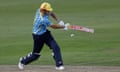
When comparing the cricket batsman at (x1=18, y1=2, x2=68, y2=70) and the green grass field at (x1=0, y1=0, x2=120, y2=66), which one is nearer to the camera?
the cricket batsman at (x1=18, y1=2, x2=68, y2=70)

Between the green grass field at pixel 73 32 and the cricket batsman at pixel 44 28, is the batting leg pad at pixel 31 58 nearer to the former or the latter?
the cricket batsman at pixel 44 28

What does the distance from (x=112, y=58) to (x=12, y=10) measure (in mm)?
26065

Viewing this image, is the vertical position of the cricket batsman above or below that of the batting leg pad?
above

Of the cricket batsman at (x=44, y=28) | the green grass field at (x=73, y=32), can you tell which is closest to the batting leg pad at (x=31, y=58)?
the cricket batsman at (x=44, y=28)

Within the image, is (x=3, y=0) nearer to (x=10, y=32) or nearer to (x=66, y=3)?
(x=66, y=3)

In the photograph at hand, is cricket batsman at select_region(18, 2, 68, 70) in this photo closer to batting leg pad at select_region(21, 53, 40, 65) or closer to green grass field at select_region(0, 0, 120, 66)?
batting leg pad at select_region(21, 53, 40, 65)

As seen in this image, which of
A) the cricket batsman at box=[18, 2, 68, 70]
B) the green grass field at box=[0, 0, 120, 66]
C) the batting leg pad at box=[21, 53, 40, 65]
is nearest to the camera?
the cricket batsman at box=[18, 2, 68, 70]

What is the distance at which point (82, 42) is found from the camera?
23250 millimetres

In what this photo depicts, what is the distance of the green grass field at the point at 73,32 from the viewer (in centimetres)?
1883

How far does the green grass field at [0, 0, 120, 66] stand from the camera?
18.8 m

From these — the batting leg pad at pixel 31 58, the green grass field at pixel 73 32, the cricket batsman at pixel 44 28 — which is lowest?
Answer: the green grass field at pixel 73 32

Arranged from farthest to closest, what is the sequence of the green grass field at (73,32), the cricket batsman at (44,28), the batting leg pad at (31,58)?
the green grass field at (73,32) → the batting leg pad at (31,58) → the cricket batsman at (44,28)

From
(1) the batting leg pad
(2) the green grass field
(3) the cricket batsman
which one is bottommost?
(2) the green grass field

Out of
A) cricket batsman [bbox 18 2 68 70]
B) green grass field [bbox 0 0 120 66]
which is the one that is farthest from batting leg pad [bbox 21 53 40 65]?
green grass field [bbox 0 0 120 66]
